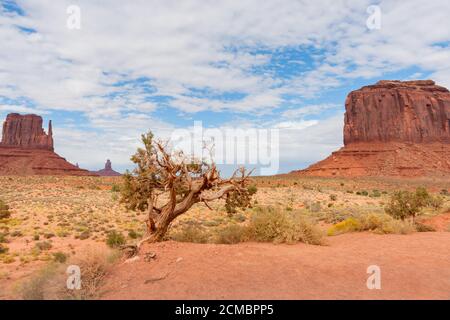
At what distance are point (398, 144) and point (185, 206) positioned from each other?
4262 inches

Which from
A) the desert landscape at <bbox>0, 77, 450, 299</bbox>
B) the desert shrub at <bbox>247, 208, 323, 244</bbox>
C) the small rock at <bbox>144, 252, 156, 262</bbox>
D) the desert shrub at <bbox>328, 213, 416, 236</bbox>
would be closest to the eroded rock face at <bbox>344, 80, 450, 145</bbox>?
the desert landscape at <bbox>0, 77, 450, 299</bbox>

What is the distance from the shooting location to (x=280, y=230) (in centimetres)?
1258

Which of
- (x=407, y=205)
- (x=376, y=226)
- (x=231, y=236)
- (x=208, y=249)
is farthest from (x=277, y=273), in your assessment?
(x=407, y=205)

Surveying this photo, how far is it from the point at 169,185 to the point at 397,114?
117 meters

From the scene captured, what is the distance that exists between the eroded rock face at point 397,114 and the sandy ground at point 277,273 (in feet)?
361

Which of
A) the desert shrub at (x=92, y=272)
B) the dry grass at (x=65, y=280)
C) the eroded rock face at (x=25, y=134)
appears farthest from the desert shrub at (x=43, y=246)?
the eroded rock face at (x=25, y=134)

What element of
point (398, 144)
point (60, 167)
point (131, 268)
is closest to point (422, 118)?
point (398, 144)

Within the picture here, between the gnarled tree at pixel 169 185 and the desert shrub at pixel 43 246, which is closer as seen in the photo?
the gnarled tree at pixel 169 185

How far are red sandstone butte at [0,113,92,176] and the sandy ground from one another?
11161 cm

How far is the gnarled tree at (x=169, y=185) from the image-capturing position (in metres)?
12.0

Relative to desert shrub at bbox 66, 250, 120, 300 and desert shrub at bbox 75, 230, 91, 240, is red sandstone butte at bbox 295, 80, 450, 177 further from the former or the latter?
desert shrub at bbox 66, 250, 120, 300

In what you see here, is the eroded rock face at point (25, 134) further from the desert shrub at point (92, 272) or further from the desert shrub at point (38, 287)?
the desert shrub at point (38, 287)
